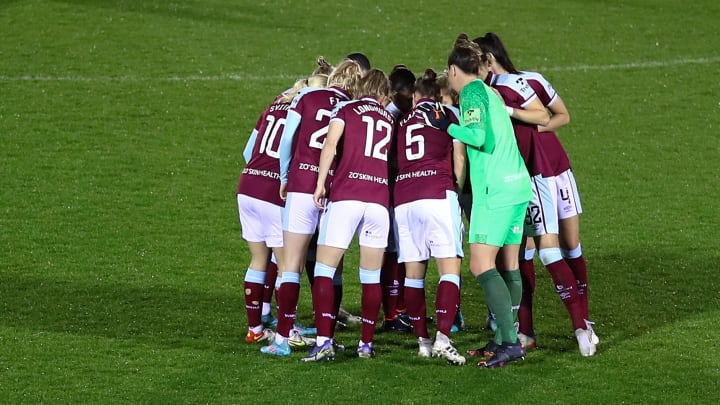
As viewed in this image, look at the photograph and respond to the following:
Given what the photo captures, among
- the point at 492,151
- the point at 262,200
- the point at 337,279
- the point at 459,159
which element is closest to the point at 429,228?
the point at 459,159

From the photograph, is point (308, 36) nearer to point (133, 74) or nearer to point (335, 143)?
point (133, 74)

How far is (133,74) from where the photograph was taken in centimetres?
1877

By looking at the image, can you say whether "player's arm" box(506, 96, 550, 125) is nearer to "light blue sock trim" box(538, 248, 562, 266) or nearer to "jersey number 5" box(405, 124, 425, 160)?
"jersey number 5" box(405, 124, 425, 160)

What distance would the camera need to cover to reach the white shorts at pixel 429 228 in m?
8.57

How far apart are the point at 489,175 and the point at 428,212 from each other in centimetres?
60

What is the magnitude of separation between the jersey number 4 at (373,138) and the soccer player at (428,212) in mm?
196

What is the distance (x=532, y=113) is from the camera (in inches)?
340

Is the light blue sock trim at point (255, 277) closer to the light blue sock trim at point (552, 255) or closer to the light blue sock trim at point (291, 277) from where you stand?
the light blue sock trim at point (291, 277)


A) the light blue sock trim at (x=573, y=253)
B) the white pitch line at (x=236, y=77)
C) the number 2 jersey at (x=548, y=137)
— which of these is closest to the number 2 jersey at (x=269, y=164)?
the number 2 jersey at (x=548, y=137)

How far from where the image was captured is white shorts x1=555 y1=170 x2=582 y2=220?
357 inches

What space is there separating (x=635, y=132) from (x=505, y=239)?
8987 millimetres

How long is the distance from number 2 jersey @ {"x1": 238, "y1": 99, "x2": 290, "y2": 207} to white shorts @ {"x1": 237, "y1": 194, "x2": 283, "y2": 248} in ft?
0.15

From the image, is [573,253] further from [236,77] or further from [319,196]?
[236,77]

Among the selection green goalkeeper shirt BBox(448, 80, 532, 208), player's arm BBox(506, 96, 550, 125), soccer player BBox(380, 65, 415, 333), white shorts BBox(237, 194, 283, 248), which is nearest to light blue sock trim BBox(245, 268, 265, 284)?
white shorts BBox(237, 194, 283, 248)
